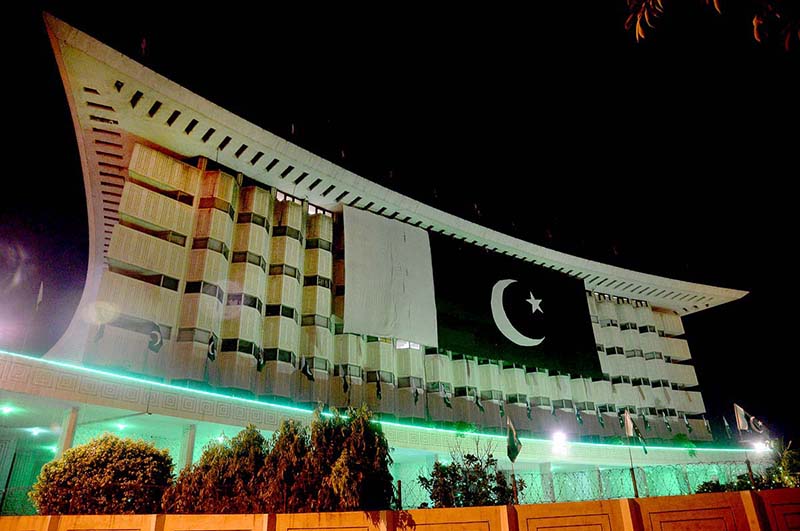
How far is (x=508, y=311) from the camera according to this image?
27.1m

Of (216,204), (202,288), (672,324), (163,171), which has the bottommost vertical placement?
(202,288)

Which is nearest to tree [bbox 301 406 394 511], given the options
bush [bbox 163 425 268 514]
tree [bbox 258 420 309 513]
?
tree [bbox 258 420 309 513]

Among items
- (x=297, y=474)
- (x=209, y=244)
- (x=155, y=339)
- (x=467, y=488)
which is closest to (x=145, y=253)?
(x=209, y=244)

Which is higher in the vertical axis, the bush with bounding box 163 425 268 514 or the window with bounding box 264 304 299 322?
the window with bounding box 264 304 299 322

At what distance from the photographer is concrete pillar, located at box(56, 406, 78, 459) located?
14.6 m

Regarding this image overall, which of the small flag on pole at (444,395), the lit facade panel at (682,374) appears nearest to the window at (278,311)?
the small flag on pole at (444,395)

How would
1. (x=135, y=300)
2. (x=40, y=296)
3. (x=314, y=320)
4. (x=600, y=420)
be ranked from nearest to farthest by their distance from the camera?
1. (x=135, y=300)
2. (x=40, y=296)
3. (x=314, y=320)
4. (x=600, y=420)

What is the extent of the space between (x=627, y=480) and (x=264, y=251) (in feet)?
65.1

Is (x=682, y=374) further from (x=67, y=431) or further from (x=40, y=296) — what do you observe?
(x=40, y=296)

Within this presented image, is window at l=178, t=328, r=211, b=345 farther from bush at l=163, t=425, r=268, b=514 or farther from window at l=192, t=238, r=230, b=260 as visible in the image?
bush at l=163, t=425, r=268, b=514

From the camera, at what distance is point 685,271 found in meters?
37.9

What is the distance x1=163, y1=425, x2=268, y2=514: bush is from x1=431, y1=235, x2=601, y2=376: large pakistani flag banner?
16315 millimetres

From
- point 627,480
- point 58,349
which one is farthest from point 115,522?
point 627,480

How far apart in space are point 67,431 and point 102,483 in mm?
7125
